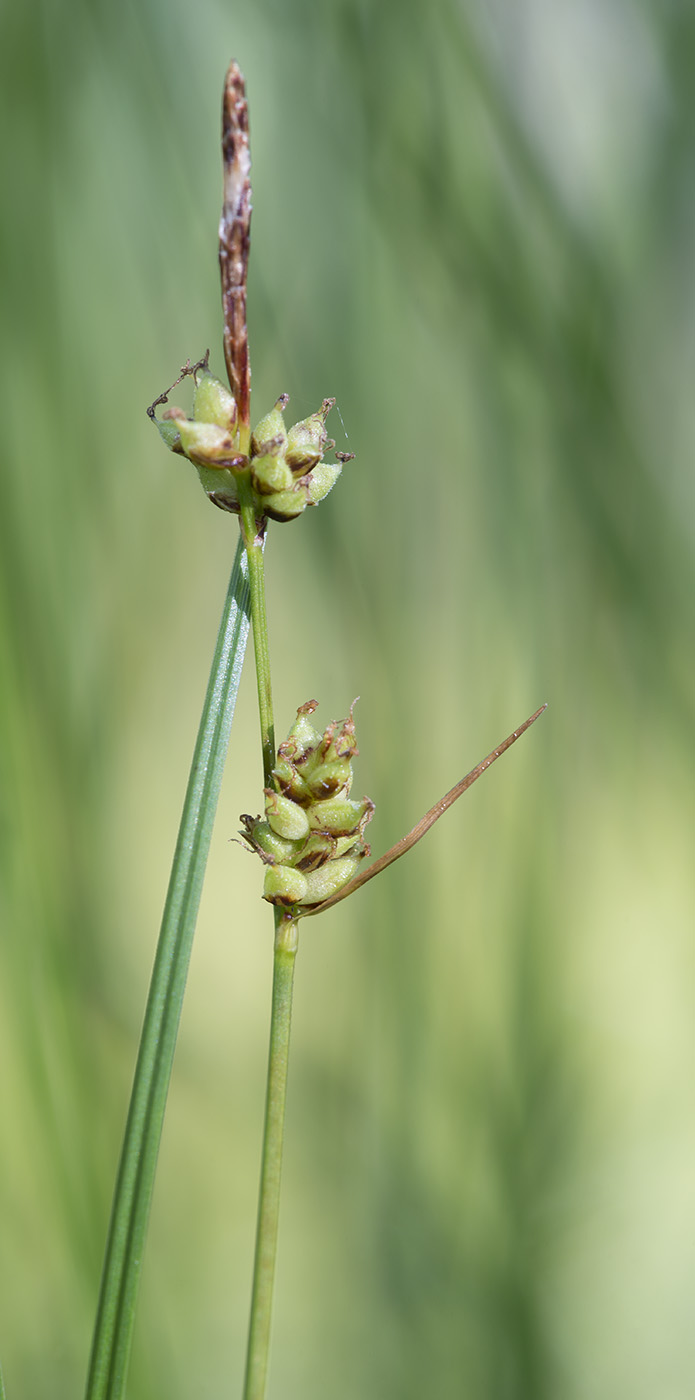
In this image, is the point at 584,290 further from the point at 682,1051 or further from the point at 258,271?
the point at 682,1051

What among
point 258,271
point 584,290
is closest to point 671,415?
point 584,290

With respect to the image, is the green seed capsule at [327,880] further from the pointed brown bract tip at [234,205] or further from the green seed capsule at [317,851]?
the pointed brown bract tip at [234,205]

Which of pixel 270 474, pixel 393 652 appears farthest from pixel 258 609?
pixel 393 652

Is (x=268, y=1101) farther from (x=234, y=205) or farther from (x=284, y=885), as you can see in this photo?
(x=234, y=205)

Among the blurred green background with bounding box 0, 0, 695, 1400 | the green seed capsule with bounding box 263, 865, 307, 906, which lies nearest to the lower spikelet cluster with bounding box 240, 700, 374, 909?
the green seed capsule with bounding box 263, 865, 307, 906

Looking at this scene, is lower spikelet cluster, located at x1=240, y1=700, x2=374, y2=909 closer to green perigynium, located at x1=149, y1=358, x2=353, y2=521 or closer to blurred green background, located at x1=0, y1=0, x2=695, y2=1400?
green perigynium, located at x1=149, y1=358, x2=353, y2=521

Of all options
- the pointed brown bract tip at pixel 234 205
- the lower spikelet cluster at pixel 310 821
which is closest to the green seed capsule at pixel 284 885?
the lower spikelet cluster at pixel 310 821
